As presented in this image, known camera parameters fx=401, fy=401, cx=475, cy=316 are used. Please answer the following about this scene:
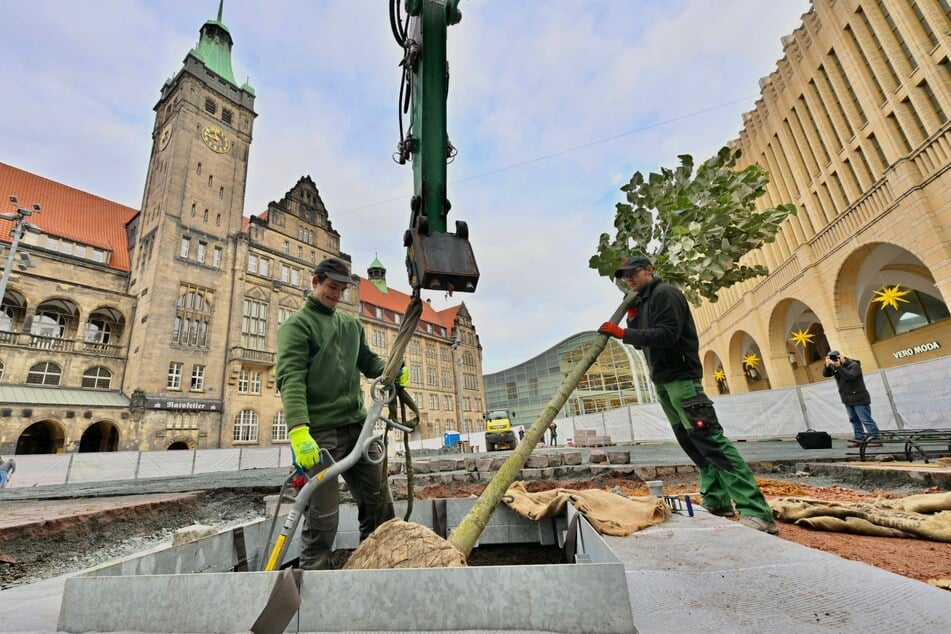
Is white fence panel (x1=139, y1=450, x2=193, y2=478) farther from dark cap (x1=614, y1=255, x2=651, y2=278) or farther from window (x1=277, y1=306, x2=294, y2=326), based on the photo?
dark cap (x1=614, y1=255, x2=651, y2=278)

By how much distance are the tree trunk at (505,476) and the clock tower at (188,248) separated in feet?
85.8

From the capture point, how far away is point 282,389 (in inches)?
97.7

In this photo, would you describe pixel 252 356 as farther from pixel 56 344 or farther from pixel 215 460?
pixel 215 460

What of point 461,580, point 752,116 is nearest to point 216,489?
point 461,580

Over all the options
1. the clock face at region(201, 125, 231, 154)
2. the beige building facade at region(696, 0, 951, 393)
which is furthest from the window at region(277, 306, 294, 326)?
the beige building facade at region(696, 0, 951, 393)

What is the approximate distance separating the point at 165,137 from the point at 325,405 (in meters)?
35.4

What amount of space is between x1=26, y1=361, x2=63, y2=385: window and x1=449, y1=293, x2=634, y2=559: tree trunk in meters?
28.6

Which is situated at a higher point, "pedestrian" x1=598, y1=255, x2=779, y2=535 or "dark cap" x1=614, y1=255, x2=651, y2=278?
"dark cap" x1=614, y1=255, x2=651, y2=278

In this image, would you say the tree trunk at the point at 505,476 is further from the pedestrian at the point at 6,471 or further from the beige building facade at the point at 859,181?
the pedestrian at the point at 6,471

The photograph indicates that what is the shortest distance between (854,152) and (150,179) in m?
39.0

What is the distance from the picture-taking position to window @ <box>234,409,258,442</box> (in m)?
25.2

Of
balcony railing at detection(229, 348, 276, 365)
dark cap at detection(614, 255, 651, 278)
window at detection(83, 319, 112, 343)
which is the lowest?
dark cap at detection(614, 255, 651, 278)

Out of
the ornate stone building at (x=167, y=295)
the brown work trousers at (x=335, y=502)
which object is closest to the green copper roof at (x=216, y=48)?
the ornate stone building at (x=167, y=295)

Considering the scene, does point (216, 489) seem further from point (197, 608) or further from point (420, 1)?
point (420, 1)
